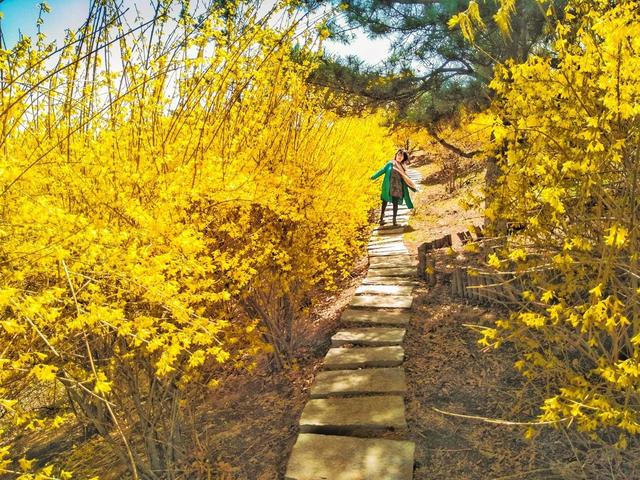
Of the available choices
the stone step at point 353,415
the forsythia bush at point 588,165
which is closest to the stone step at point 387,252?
the stone step at point 353,415

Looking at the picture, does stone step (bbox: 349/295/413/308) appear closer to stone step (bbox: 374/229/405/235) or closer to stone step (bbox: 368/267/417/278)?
stone step (bbox: 368/267/417/278)

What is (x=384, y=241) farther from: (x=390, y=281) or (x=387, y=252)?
(x=390, y=281)

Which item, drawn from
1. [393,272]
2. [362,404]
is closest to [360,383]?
[362,404]

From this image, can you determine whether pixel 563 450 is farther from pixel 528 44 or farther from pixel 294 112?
pixel 528 44

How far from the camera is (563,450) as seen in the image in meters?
2.59

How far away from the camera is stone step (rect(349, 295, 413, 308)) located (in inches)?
177

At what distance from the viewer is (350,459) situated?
8.26 feet

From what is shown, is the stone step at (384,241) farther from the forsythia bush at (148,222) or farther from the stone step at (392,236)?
the forsythia bush at (148,222)

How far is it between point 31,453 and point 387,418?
3.46m

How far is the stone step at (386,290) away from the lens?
4855 mm

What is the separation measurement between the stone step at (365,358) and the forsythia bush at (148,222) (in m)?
0.69

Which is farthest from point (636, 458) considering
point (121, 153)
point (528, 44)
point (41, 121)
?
point (41, 121)

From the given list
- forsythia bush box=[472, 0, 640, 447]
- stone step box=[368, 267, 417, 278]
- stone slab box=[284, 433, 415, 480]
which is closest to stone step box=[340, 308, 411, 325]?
stone step box=[368, 267, 417, 278]

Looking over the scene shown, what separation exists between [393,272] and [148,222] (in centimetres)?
383
